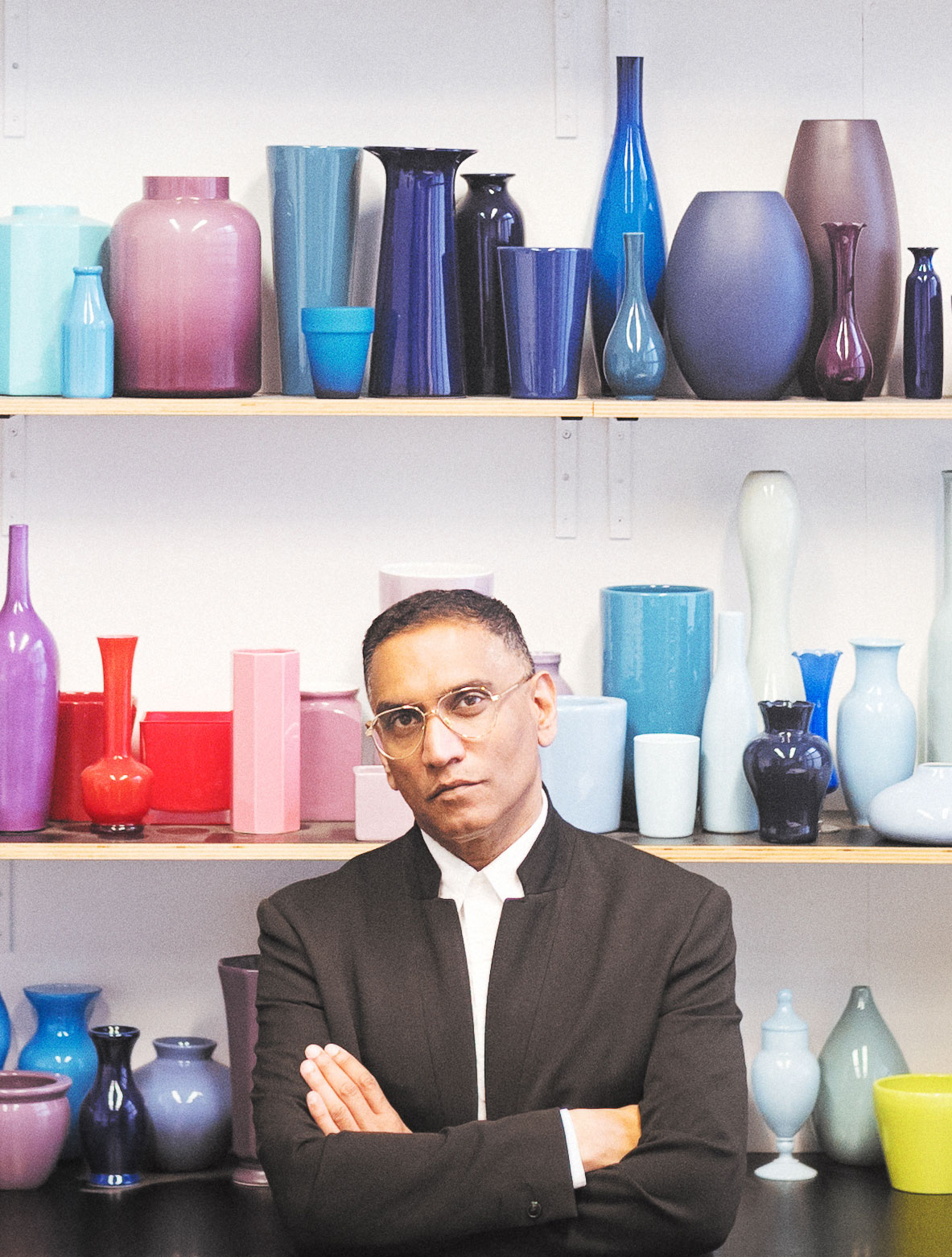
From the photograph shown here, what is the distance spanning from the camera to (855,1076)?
8.75 feet

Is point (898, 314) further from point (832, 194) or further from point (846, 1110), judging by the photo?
point (846, 1110)

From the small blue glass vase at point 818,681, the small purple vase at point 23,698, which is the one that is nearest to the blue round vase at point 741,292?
the small blue glass vase at point 818,681

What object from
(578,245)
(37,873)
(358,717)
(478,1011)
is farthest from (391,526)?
(478,1011)

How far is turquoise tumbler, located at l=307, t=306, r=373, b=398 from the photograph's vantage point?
8.09ft

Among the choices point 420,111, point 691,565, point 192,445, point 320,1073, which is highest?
point 420,111

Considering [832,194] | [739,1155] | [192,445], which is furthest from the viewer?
[192,445]

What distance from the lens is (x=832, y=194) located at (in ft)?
8.45

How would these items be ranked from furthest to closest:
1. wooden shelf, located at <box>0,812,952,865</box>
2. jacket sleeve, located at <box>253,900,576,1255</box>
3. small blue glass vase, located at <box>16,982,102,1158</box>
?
1. small blue glass vase, located at <box>16,982,102,1158</box>
2. wooden shelf, located at <box>0,812,952,865</box>
3. jacket sleeve, located at <box>253,900,576,1255</box>

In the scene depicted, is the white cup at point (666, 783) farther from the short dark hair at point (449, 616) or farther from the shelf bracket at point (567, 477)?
the short dark hair at point (449, 616)

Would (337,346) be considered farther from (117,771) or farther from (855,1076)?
(855,1076)

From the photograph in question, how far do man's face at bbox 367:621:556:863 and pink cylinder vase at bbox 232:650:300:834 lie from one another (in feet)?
1.90

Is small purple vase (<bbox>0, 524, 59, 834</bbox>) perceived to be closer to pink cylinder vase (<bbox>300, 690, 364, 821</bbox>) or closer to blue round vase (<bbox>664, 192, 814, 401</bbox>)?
pink cylinder vase (<bbox>300, 690, 364, 821</bbox>)

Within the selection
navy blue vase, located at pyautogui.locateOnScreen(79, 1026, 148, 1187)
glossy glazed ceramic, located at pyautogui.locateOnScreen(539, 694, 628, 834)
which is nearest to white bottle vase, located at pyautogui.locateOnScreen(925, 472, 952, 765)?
glossy glazed ceramic, located at pyautogui.locateOnScreen(539, 694, 628, 834)

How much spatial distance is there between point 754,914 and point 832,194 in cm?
107
